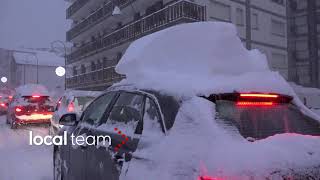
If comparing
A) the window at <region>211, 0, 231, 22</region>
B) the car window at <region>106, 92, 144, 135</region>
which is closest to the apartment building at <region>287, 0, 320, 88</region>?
the window at <region>211, 0, 231, 22</region>

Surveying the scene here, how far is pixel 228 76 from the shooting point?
3.43 metres

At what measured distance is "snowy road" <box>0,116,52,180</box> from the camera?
6.82m

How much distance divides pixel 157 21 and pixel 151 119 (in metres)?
21.4

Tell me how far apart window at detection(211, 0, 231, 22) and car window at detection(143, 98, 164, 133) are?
21.7 m

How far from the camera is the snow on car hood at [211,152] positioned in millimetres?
2447

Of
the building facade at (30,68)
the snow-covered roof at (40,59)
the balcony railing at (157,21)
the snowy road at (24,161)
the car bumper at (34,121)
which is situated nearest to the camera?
the snowy road at (24,161)

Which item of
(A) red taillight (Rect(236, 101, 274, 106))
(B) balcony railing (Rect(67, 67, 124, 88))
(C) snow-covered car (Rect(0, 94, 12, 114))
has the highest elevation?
(B) balcony railing (Rect(67, 67, 124, 88))

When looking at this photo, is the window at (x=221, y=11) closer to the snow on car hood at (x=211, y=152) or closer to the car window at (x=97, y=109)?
the car window at (x=97, y=109)

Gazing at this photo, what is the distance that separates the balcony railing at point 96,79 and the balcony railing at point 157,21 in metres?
1.94

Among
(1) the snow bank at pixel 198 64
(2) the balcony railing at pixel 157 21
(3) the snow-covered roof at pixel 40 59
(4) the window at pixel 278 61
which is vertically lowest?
(1) the snow bank at pixel 198 64

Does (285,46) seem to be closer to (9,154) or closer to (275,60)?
(275,60)

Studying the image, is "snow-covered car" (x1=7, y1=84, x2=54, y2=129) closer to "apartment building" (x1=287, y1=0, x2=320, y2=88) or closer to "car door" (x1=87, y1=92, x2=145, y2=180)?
"car door" (x1=87, y1=92, x2=145, y2=180)

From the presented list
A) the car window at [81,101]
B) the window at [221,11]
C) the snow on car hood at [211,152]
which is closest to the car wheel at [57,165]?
the snow on car hood at [211,152]

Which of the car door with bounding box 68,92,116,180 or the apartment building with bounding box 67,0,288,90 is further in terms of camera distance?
the apartment building with bounding box 67,0,288,90
